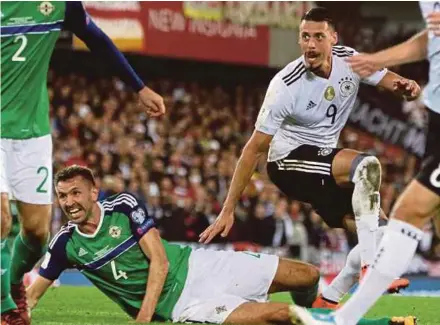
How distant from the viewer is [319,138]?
749cm

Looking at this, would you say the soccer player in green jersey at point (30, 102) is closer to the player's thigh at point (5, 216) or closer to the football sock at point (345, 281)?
the player's thigh at point (5, 216)

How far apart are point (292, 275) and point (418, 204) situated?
229 centimetres

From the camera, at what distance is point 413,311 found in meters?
8.61

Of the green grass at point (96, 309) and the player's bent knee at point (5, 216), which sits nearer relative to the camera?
the player's bent knee at point (5, 216)

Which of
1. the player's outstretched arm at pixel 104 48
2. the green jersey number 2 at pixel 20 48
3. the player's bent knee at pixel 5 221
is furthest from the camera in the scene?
the player's outstretched arm at pixel 104 48

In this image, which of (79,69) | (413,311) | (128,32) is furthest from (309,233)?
(413,311)

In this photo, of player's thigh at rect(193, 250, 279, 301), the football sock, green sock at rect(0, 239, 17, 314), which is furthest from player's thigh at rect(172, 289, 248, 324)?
green sock at rect(0, 239, 17, 314)

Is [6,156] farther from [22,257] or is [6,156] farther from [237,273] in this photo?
[237,273]

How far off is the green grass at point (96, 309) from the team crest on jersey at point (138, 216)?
671mm

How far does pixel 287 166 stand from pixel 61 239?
1.61 m

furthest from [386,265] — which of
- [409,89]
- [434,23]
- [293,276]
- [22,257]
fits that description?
[22,257]

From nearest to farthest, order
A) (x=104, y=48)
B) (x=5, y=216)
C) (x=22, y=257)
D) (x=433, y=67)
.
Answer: (x=433, y=67) → (x=5, y=216) → (x=104, y=48) → (x=22, y=257)

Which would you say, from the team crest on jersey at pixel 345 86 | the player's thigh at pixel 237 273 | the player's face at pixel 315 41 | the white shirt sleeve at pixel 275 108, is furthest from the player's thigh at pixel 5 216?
the team crest on jersey at pixel 345 86

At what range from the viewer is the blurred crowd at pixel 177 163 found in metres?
15.7
